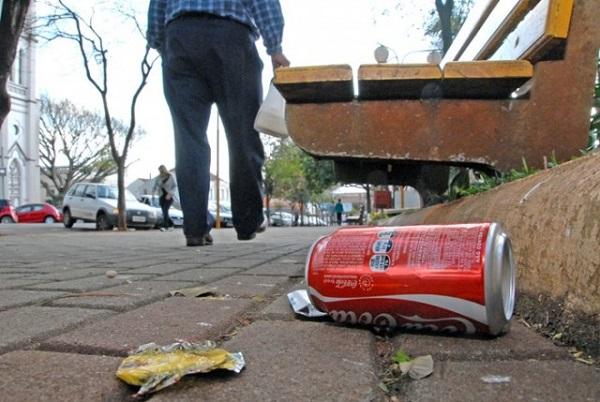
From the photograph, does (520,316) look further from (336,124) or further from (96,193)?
(96,193)

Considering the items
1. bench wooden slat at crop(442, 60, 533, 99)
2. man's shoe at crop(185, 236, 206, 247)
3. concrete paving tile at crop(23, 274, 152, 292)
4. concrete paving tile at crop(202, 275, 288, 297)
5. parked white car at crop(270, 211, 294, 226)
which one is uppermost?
A: bench wooden slat at crop(442, 60, 533, 99)

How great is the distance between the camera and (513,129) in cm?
214

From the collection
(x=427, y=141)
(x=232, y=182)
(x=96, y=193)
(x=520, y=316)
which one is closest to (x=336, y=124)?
(x=427, y=141)

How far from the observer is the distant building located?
37.9m

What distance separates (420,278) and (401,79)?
1047 millimetres

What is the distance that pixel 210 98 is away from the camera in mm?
3898

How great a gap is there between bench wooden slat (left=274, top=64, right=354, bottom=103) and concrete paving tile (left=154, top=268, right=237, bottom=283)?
0.82m

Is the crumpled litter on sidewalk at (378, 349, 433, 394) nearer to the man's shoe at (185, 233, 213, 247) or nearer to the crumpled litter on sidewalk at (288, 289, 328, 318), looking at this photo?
the crumpled litter on sidewalk at (288, 289, 328, 318)

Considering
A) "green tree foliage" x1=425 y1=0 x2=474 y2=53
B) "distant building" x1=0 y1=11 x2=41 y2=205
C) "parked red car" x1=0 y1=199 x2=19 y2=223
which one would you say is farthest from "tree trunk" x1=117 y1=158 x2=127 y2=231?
"distant building" x1=0 y1=11 x2=41 y2=205

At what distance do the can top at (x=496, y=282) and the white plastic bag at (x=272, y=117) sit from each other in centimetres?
220

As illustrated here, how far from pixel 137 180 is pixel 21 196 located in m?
Answer: 32.7

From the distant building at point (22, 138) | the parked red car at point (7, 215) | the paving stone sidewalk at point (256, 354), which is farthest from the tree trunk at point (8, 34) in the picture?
the distant building at point (22, 138)

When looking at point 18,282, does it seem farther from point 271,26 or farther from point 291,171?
point 291,171

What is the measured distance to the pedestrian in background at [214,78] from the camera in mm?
3586
